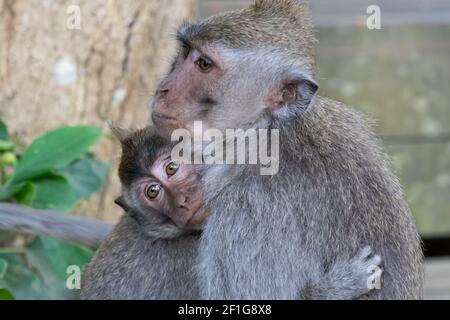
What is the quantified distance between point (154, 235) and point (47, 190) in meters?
1.28

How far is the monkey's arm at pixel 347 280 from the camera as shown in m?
3.78

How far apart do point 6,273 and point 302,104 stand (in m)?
1.87

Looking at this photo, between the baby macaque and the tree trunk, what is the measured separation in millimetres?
1111

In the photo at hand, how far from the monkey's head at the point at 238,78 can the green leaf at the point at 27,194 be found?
4.33 feet

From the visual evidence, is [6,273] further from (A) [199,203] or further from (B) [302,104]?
(B) [302,104]

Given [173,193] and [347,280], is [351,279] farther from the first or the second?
[173,193]

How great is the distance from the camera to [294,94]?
3967mm

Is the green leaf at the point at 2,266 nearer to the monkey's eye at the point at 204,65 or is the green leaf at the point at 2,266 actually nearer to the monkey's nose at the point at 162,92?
the monkey's nose at the point at 162,92

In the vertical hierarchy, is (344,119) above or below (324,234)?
above

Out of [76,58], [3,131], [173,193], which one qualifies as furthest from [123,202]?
[76,58]
